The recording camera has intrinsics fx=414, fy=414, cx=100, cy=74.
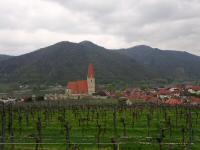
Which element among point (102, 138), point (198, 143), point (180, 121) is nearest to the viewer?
point (198, 143)

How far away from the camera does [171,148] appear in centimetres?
3052

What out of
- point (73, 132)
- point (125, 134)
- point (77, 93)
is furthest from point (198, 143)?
point (77, 93)

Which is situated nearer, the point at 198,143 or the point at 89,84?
the point at 198,143

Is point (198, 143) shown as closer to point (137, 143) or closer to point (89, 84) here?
point (137, 143)

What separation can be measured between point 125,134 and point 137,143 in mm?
7368

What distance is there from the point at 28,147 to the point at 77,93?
105 meters

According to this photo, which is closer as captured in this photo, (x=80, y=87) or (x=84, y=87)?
(x=80, y=87)

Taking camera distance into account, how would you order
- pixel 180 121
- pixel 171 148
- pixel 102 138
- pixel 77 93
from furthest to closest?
1. pixel 77 93
2. pixel 180 121
3. pixel 102 138
4. pixel 171 148

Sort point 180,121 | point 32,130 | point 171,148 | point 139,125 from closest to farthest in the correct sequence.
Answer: point 171,148
point 32,130
point 139,125
point 180,121

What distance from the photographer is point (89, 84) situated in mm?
137875

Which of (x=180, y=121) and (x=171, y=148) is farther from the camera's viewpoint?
(x=180, y=121)

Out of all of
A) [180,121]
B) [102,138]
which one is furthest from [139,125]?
[102,138]

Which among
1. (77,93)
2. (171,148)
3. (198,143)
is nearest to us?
(171,148)

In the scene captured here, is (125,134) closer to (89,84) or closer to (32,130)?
(32,130)
